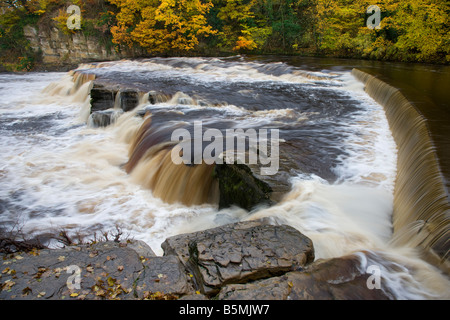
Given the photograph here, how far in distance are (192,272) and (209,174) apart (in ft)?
8.29

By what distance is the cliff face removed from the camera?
25.0 metres

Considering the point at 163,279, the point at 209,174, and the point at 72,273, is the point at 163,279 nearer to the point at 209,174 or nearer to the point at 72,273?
the point at 72,273

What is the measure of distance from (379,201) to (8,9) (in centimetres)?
3268

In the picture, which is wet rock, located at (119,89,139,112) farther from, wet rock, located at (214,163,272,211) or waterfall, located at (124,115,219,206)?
wet rock, located at (214,163,272,211)

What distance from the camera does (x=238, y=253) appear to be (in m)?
2.82

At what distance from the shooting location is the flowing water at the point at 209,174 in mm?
3805

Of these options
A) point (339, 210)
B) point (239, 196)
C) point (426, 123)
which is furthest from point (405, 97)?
point (239, 196)

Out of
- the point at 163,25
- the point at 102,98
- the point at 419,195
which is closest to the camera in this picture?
the point at 419,195

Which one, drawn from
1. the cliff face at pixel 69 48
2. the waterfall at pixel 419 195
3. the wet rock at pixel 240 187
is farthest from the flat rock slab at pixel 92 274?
the cliff face at pixel 69 48

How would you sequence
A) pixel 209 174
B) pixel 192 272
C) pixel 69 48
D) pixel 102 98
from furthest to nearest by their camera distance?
pixel 69 48 → pixel 102 98 → pixel 209 174 → pixel 192 272

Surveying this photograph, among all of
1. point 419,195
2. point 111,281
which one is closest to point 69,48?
point 111,281

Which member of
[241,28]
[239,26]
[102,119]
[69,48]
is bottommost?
[102,119]

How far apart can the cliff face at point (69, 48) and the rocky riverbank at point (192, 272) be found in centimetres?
2518
